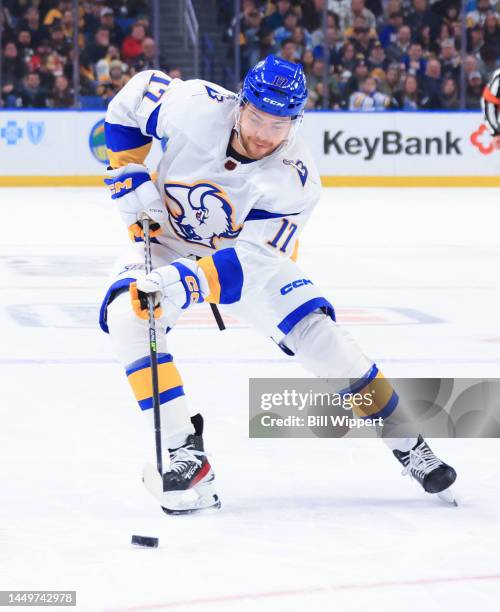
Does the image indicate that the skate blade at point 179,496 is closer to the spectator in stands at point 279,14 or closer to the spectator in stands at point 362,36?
the spectator in stands at point 362,36

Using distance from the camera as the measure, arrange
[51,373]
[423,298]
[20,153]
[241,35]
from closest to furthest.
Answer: [51,373]
[423,298]
[20,153]
[241,35]

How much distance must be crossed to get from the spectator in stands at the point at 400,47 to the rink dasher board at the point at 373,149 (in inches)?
32.9

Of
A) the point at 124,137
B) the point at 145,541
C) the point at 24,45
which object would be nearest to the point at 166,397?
the point at 145,541

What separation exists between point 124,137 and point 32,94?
9.33 metres

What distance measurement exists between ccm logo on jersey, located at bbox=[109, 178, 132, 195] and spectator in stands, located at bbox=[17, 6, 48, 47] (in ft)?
32.3

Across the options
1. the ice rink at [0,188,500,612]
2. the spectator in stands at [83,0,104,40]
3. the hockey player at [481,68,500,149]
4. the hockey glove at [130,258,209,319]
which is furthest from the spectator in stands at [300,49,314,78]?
the hockey glove at [130,258,209,319]

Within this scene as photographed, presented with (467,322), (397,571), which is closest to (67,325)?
(467,322)

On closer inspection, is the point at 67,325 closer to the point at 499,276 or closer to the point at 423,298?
the point at 423,298

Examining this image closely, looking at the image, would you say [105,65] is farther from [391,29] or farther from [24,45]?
[391,29]

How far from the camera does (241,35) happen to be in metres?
13.3

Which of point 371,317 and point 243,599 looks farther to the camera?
point 371,317

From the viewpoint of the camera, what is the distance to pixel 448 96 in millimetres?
12977

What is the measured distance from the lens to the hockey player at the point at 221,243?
9.53ft

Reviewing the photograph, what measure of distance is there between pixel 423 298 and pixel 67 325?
176 cm
